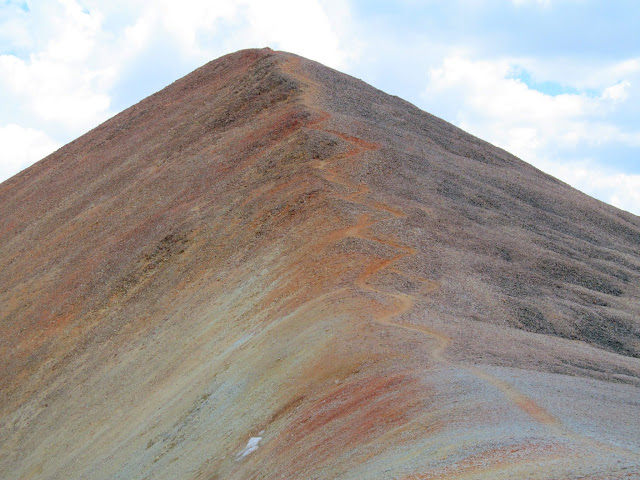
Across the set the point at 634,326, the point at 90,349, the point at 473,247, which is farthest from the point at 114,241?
the point at 634,326

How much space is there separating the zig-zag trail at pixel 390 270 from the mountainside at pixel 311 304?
10cm

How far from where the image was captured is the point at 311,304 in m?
21.2

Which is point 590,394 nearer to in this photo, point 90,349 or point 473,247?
point 473,247

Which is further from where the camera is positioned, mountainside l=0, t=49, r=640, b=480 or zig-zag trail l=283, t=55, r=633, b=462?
mountainside l=0, t=49, r=640, b=480

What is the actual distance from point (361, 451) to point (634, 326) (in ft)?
50.1

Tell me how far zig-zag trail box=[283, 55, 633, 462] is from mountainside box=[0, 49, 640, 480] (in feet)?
0.33

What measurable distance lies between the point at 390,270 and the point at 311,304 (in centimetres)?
330

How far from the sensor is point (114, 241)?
114 ft

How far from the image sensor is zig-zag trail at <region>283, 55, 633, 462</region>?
→ 13080 millimetres

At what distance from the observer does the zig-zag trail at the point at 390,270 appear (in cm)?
1308

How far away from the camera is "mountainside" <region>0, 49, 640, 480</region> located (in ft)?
45.9

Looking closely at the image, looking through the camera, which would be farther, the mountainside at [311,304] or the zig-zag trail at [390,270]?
the mountainside at [311,304]

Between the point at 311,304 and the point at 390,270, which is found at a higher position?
the point at 311,304

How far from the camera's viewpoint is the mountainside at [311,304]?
45.9ft
